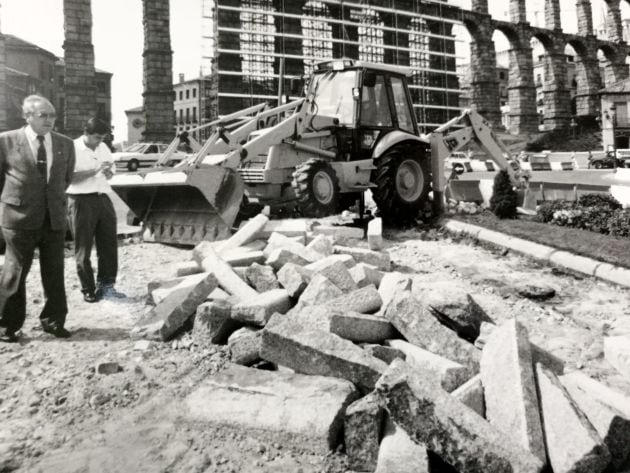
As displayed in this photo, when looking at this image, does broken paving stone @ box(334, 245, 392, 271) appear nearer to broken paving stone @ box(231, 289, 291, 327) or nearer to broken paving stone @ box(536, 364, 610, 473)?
broken paving stone @ box(231, 289, 291, 327)

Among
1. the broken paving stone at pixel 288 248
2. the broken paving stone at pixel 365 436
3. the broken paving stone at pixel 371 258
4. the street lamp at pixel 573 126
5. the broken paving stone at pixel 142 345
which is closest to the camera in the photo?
the broken paving stone at pixel 365 436

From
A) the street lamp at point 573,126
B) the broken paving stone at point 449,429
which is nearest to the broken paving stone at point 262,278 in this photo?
the broken paving stone at point 449,429

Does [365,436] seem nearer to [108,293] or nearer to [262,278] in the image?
[262,278]

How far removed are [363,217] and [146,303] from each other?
5223 millimetres

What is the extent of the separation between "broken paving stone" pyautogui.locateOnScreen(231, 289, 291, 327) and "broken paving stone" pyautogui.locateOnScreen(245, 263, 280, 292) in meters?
0.39

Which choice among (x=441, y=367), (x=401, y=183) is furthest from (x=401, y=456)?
(x=401, y=183)

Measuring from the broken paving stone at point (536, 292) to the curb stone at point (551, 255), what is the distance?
2.87 feet

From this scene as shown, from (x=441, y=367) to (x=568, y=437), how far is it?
33.5 inches

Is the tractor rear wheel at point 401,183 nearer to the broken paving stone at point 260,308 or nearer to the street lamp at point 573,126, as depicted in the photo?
the broken paving stone at point 260,308

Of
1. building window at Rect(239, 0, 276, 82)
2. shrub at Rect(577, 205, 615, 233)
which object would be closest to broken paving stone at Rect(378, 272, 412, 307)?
shrub at Rect(577, 205, 615, 233)

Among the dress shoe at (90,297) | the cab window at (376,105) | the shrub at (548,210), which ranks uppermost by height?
the cab window at (376,105)

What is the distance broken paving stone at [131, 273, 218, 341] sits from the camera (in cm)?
438

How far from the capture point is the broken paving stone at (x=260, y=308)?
4.07m

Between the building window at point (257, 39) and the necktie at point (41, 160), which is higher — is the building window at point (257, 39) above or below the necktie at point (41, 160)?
above
